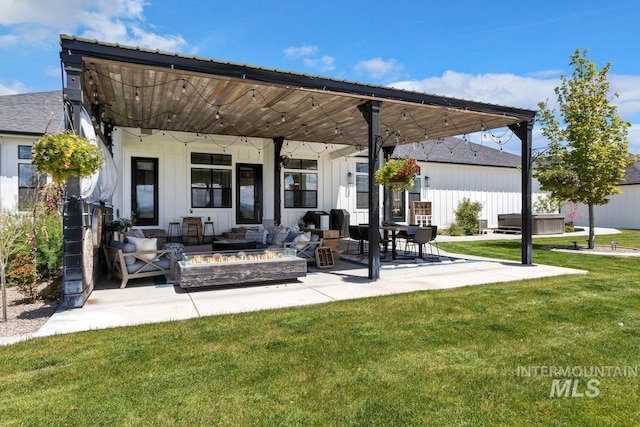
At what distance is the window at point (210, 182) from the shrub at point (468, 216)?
9842 mm

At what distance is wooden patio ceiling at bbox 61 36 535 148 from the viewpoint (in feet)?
16.6

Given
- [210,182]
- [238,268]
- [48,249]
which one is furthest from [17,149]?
[238,268]

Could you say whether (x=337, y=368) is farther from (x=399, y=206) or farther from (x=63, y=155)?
(x=399, y=206)

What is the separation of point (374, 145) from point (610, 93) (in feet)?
27.9

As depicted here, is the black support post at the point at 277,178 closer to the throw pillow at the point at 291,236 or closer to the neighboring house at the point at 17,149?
the throw pillow at the point at 291,236

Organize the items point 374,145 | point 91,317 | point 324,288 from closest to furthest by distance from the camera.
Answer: point 91,317 < point 324,288 < point 374,145

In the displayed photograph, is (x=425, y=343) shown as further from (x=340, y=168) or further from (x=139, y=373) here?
(x=340, y=168)

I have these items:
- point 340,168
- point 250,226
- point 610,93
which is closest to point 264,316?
point 250,226

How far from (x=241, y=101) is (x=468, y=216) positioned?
39.3 ft

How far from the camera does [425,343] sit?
349 cm

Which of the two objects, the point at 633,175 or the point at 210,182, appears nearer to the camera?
the point at 210,182

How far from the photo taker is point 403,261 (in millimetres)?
8609

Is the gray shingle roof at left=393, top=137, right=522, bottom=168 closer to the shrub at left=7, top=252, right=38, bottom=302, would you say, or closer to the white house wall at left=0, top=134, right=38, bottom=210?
the white house wall at left=0, top=134, right=38, bottom=210

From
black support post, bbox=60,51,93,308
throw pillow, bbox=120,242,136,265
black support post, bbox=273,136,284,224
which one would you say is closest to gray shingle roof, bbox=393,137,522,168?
black support post, bbox=273,136,284,224
